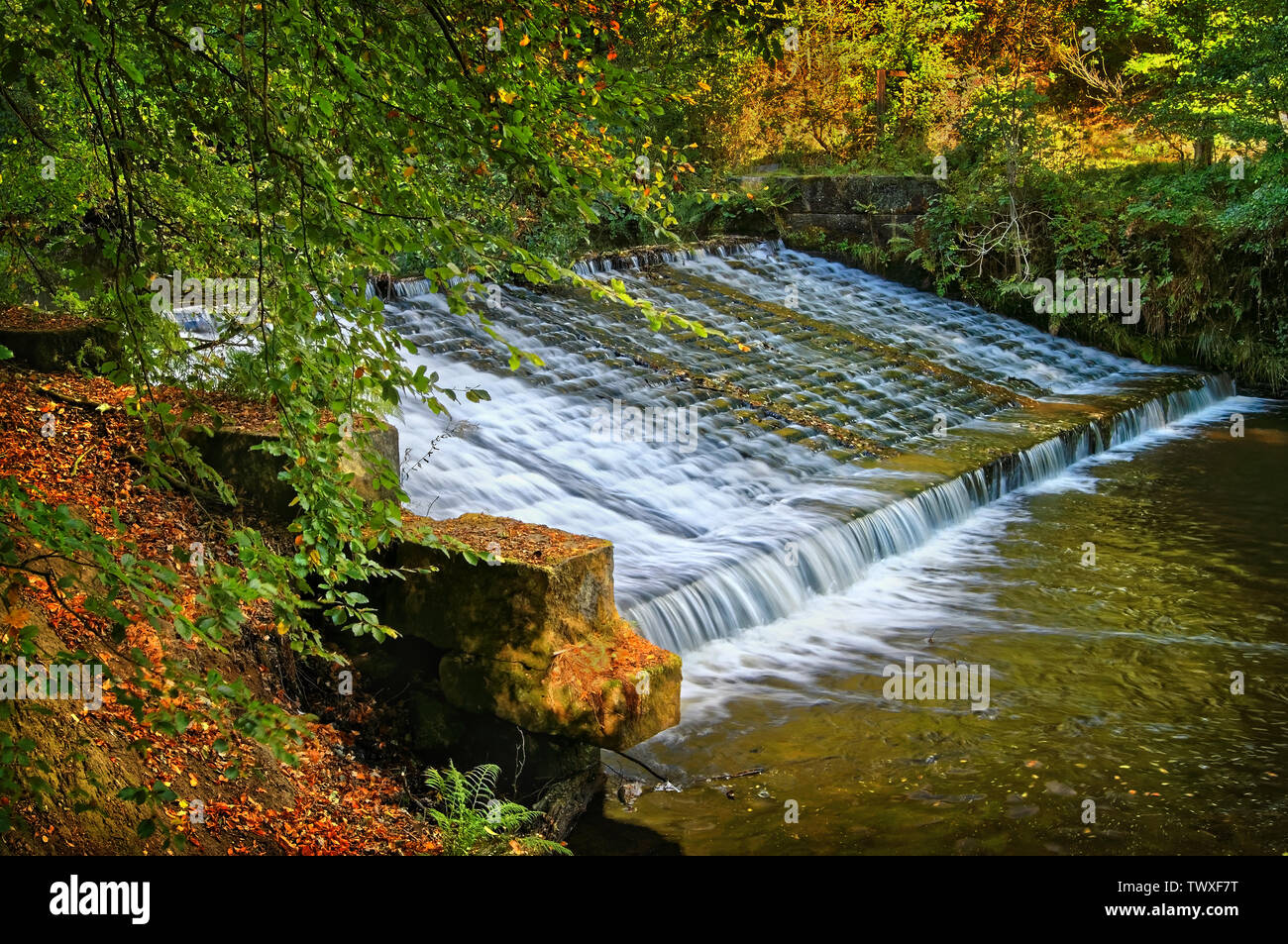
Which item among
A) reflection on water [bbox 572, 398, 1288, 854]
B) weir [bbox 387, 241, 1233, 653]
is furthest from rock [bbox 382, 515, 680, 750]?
weir [bbox 387, 241, 1233, 653]

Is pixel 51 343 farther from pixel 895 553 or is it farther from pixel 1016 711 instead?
pixel 895 553

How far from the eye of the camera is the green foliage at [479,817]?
455 cm

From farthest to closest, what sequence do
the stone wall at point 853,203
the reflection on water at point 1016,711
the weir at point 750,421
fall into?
1. the stone wall at point 853,203
2. the weir at point 750,421
3. the reflection on water at point 1016,711

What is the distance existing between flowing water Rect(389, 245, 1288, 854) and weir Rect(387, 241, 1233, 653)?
4 cm

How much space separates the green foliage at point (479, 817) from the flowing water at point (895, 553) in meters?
0.52

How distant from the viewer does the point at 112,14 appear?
346cm

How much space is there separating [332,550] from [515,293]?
1109 cm

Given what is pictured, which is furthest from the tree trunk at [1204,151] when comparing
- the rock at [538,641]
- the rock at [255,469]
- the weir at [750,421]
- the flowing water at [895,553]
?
the rock at [255,469]

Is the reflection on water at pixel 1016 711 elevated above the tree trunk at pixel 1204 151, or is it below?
below

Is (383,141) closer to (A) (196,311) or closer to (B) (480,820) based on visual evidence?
(B) (480,820)

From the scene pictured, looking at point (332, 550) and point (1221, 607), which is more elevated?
point (332, 550)

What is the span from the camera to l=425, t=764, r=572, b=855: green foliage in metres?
4.55

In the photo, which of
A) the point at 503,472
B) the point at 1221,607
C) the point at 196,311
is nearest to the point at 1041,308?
the point at 1221,607

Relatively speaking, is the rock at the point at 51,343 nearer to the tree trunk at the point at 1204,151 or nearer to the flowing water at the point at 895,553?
the flowing water at the point at 895,553
